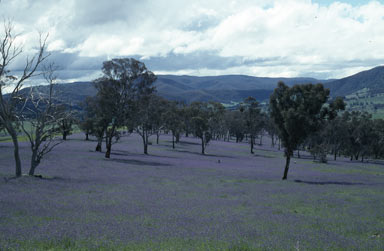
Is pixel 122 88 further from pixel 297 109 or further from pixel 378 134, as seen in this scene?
pixel 378 134

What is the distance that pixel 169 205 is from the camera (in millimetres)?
18031

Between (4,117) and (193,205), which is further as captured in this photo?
(4,117)

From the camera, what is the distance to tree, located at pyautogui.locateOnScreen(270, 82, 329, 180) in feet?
116

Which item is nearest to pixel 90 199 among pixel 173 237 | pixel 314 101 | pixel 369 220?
pixel 173 237

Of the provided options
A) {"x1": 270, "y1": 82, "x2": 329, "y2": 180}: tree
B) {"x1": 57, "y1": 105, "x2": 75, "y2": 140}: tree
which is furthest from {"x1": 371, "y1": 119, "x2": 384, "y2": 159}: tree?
{"x1": 57, "y1": 105, "x2": 75, "y2": 140}: tree

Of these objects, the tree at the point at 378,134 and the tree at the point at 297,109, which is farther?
the tree at the point at 378,134

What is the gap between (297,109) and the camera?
3566 cm

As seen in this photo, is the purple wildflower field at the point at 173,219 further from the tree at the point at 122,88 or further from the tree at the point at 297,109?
the tree at the point at 122,88

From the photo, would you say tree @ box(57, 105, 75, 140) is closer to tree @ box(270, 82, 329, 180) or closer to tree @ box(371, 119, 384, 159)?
tree @ box(270, 82, 329, 180)

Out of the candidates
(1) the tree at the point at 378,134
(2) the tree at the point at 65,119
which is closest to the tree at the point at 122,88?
(2) the tree at the point at 65,119

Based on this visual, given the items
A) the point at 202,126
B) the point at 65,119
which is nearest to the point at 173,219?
the point at 65,119

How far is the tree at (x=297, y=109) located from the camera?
35344 millimetres

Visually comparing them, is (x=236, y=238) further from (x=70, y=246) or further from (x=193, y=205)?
(x=193, y=205)

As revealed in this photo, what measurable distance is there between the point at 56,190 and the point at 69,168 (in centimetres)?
1460
